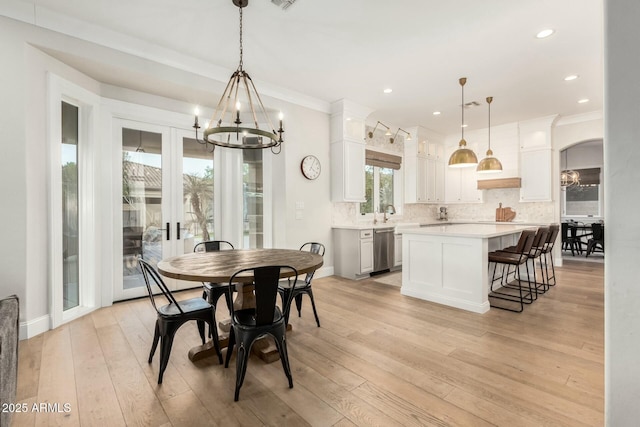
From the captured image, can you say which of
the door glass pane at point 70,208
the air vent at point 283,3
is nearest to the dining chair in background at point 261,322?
the air vent at point 283,3

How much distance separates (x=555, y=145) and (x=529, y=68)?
10.5ft

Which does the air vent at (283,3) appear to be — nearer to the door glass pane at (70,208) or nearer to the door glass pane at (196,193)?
the door glass pane at (196,193)

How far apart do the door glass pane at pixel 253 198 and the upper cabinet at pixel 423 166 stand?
3.64 meters

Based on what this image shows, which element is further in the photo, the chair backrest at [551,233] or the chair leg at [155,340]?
the chair backrest at [551,233]

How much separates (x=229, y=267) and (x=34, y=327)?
213 cm

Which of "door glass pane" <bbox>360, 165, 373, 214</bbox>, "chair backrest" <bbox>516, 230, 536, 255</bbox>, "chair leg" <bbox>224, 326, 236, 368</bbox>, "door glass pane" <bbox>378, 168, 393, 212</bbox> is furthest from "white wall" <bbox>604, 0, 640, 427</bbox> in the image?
"door glass pane" <bbox>378, 168, 393, 212</bbox>

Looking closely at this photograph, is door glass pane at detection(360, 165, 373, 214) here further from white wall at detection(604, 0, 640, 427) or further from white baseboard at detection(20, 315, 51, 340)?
white wall at detection(604, 0, 640, 427)

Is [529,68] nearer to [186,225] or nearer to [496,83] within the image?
[496,83]

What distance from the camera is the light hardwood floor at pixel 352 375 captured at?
5.73 ft

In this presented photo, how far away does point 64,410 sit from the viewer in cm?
179

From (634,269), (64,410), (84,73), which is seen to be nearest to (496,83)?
(634,269)

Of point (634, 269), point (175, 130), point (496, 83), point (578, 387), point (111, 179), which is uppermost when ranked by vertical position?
point (496, 83)

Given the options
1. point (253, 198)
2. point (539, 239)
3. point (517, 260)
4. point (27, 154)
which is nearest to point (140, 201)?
point (27, 154)

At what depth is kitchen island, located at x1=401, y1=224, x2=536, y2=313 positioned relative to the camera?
135 inches
